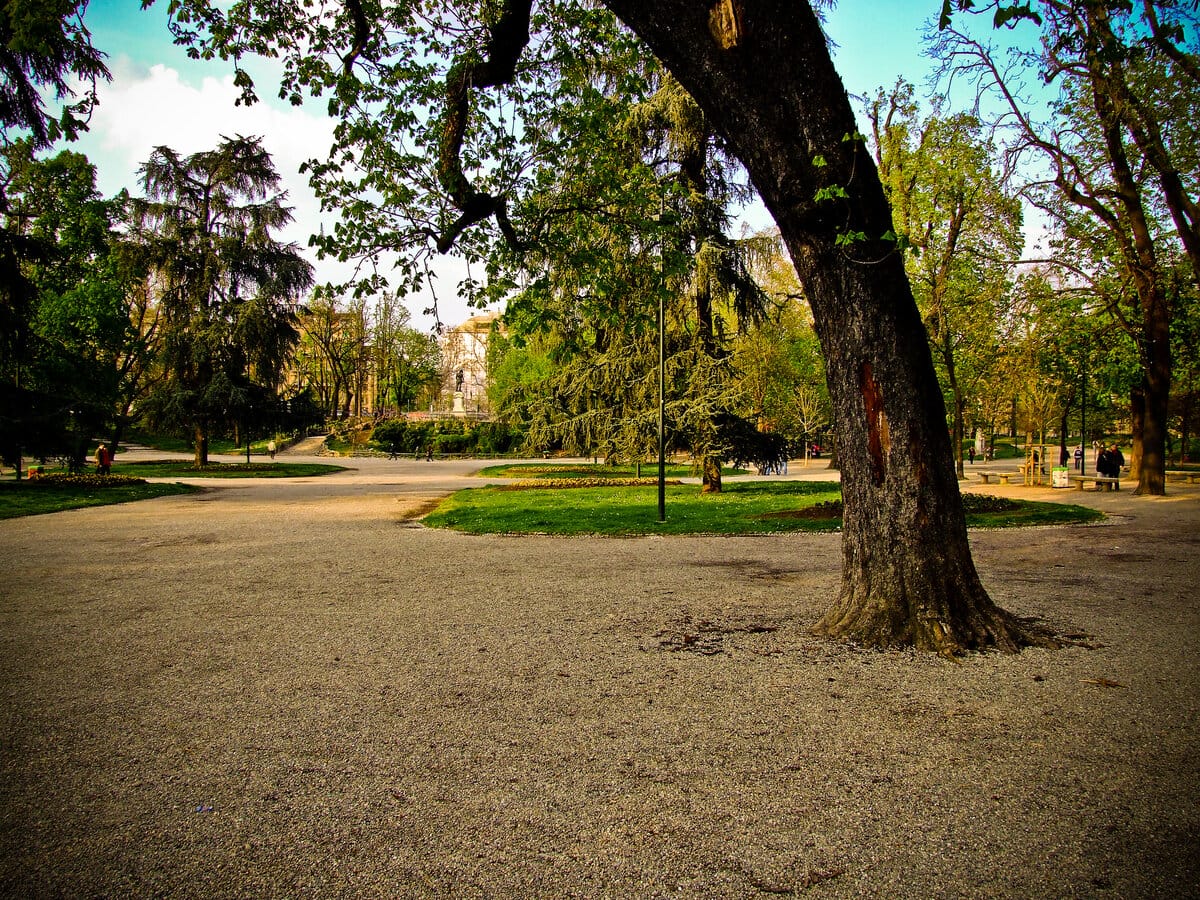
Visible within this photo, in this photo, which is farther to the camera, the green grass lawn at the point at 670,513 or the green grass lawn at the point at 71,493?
the green grass lawn at the point at 71,493

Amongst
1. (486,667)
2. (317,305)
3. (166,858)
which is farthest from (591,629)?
(317,305)

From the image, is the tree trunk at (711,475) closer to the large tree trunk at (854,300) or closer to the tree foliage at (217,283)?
the large tree trunk at (854,300)

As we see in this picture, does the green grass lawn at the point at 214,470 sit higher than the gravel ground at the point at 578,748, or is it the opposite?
the green grass lawn at the point at 214,470

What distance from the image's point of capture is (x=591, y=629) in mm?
5691

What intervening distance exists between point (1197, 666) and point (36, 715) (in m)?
7.09

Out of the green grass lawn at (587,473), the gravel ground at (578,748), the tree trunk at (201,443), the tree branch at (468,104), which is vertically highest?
the tree branch at (468,104)

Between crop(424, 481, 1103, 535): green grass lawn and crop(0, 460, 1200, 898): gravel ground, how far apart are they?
5347 mm

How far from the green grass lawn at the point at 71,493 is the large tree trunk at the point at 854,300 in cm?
1631

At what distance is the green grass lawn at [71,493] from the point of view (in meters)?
15.6

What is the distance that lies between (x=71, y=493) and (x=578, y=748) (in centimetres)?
2059

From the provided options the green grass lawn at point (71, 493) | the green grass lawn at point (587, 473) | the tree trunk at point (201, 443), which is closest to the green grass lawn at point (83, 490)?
the green grass lawn at point (71, 493)

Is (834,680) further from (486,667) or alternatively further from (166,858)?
(166,858)

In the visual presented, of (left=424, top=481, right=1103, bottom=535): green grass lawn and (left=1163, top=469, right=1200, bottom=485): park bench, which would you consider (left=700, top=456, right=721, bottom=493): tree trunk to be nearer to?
(left=424, top=481, right=1103, bottom=535): green grass lawn

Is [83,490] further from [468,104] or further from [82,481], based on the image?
[468,104]
